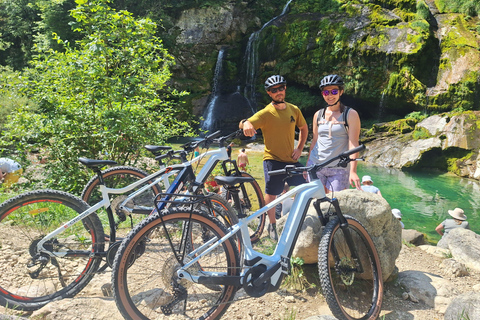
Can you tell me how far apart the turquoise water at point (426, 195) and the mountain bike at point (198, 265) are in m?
6.00

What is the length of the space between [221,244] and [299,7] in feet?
77.9

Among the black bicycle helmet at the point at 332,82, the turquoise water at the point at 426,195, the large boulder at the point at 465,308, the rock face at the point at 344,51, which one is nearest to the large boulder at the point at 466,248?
the turquoise water at the point at 426,195

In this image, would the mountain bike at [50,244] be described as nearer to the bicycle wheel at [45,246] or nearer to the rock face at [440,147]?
the bicycle wheel at [45,246]

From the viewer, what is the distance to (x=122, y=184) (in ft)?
12.7

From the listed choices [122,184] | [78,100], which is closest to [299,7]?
[78,100]

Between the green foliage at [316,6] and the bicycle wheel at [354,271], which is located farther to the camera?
the green foliage at [316,6]

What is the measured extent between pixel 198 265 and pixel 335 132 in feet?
6.81

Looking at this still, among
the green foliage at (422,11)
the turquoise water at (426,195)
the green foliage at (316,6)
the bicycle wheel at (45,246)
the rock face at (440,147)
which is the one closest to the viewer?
the bicycle wheel at (45,246)

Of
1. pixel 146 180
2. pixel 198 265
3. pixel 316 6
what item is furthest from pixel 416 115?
pixel 198 265

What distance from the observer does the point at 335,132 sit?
11.6ft

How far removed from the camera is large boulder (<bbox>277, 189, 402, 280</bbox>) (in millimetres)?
3068

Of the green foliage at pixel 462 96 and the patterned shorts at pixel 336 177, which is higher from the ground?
the green foliage at pixel 462 96

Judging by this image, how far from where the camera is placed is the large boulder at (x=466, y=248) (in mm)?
4449

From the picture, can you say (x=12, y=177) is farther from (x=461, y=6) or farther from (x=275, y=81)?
(x=461, y=6)
